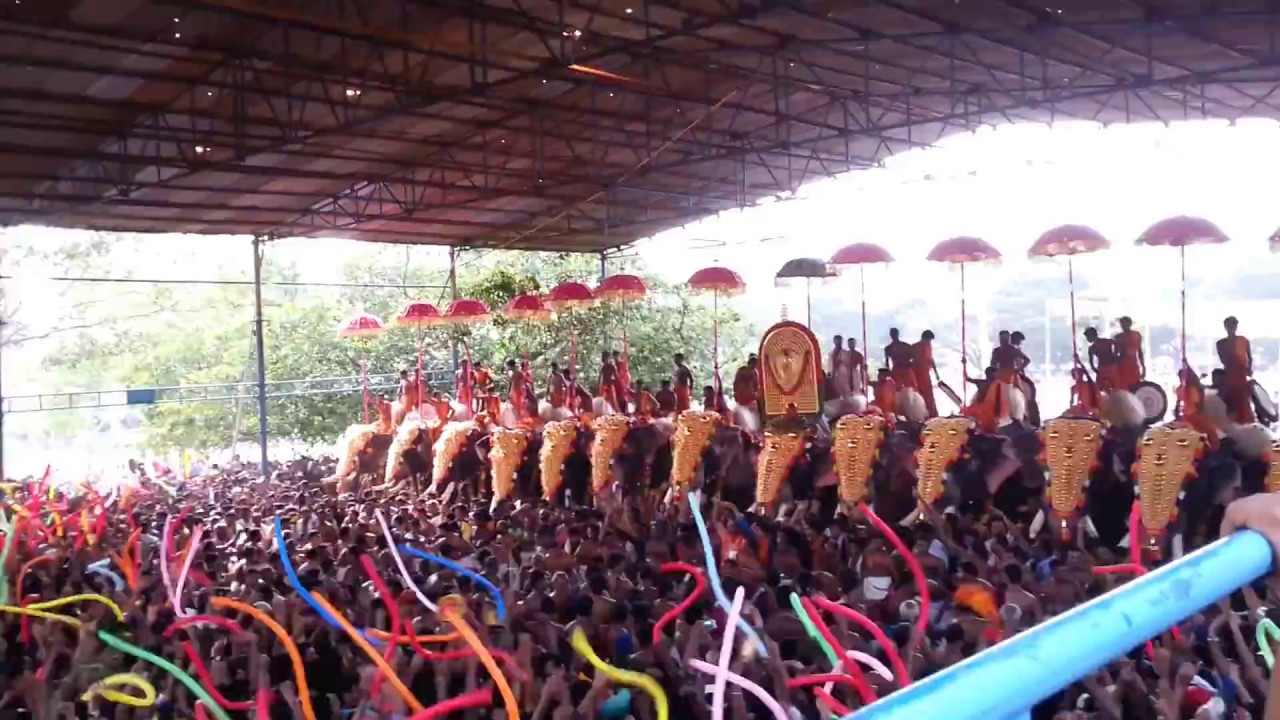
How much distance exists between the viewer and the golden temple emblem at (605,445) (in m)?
8.31

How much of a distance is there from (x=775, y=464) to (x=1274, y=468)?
2944 mm

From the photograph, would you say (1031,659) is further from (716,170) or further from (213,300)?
(213,300)

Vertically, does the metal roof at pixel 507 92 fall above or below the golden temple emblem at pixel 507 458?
above

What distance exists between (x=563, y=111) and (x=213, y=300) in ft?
33.0

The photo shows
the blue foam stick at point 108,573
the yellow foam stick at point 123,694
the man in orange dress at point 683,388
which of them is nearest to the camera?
the yellow foam stick at point 123,694

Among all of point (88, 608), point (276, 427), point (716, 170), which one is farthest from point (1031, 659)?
point (276, 427)

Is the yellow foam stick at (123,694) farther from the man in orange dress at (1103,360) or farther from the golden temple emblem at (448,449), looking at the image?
the golden temple emblem at (448,449)

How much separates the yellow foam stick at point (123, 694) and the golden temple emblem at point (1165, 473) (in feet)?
15.4

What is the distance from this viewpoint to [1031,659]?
0.77m

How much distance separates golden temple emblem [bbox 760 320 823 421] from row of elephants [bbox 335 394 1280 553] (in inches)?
9.3

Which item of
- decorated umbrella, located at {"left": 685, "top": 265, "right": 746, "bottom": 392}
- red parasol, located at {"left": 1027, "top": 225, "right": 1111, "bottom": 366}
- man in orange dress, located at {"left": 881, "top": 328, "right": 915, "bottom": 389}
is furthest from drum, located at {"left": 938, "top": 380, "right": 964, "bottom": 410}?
decorated umbrella, located at {"left": 685, "top": 265, "right": 746, "bottom": 392}

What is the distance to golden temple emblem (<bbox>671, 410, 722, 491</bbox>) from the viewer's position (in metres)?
7.72

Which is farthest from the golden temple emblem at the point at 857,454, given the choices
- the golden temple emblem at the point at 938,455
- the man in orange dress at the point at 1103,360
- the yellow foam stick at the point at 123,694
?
the yellow foam stick at the point at 123,694

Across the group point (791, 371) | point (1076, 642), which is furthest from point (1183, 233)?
point (1076, 642)
